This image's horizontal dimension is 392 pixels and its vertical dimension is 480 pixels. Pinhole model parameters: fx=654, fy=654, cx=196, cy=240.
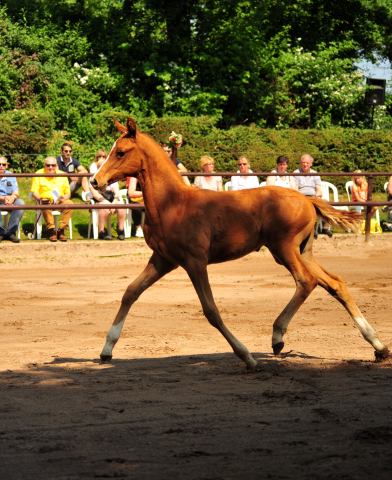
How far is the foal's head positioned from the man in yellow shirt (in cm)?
673

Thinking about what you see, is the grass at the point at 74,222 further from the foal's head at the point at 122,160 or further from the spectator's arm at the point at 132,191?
the foal's head at the point at 122,160

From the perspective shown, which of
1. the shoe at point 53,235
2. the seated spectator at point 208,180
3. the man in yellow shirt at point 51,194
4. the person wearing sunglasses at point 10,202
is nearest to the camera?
the person wearing sunglasses at point 10,202

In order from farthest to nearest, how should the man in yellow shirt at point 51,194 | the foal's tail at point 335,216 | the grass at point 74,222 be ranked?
the grass at point 74,222
the man in yellow shirt at point 51,194
the foal's tail at point 335,216

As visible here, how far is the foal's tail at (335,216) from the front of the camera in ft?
19.5

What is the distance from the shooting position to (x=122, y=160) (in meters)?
5.32

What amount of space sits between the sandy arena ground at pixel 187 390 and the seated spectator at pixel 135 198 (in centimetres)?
327

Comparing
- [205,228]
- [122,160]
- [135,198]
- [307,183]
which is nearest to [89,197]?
[135,198]

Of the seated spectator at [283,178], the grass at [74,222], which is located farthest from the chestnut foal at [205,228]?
the grass at [74,222]

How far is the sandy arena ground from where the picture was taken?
3.37 meters

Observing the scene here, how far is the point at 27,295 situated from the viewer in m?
8.73

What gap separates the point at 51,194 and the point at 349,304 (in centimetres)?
782

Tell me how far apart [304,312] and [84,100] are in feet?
45.3

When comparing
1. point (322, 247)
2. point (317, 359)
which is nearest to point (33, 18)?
point (322, 247)

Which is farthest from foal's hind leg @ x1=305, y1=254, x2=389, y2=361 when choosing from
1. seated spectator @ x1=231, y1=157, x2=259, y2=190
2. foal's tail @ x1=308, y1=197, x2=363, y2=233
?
seated spectator @ x1=231, y1=157, x2=259, y2=190
